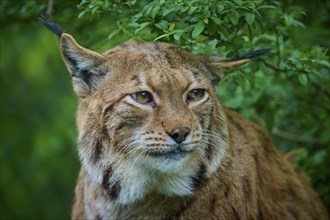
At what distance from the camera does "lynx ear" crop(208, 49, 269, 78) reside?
713 cm

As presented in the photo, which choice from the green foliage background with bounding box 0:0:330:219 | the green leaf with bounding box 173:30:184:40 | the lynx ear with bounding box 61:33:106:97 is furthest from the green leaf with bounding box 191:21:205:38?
the lynx ear with bounding box 61:33:106:97

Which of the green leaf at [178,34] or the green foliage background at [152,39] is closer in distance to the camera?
the green leaf at [178,34]

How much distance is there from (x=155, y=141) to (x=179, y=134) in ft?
0.64

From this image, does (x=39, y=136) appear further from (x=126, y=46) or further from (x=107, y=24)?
(x=126, y=46)

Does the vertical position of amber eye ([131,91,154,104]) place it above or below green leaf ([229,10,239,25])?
below

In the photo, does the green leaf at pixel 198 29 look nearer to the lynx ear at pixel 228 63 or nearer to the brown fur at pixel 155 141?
→ the brown fur at pixel 155 141

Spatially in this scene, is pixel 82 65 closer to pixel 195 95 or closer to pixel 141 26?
pixel 141 26

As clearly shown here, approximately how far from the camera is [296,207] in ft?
26.2

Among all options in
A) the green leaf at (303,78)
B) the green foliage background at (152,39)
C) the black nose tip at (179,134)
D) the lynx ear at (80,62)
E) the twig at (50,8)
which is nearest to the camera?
the black nose tip at (179,134)

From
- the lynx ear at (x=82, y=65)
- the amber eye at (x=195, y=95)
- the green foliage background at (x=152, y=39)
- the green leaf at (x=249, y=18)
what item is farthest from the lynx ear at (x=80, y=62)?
the green leaf at (x=249, y=18)

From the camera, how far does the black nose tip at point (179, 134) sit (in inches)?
258

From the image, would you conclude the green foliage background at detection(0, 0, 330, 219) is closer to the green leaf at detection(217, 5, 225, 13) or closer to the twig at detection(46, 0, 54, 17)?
the green leaf at detection(217, 5, 225, 13)

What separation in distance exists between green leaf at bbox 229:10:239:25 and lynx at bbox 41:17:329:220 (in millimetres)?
431

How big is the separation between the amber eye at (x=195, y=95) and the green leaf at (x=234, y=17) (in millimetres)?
628
